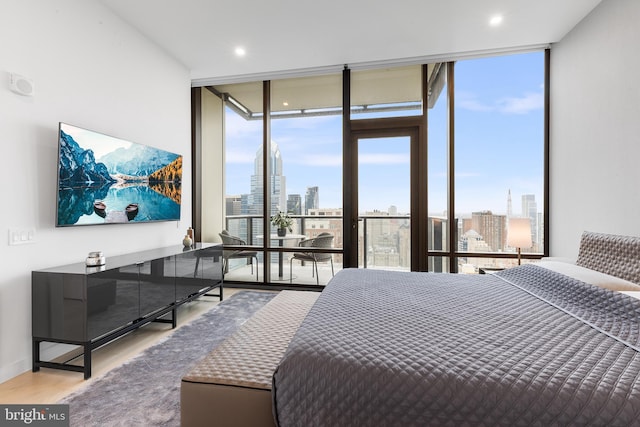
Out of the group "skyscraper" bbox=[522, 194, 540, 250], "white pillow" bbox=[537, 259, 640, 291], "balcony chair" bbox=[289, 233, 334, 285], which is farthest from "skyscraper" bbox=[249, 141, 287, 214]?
"white pillow" bbox=[537, 259, 640, 291]

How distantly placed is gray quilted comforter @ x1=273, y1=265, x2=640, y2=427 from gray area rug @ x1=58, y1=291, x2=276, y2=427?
101 centimetres

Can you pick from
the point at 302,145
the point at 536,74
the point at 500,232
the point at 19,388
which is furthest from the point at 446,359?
the point at 536,74

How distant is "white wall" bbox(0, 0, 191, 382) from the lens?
81.3 inches

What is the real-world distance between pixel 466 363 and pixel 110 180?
300 cm

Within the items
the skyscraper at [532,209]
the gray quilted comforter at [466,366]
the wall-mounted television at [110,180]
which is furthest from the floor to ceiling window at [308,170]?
the gray quilted comforter at [466,366]

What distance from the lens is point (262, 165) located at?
4.45m

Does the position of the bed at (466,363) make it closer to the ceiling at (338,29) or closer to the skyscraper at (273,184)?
the ceiling at (338,29)

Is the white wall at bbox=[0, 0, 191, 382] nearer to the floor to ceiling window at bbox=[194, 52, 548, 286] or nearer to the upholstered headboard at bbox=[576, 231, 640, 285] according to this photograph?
the floor to ceiling window at bbox=[194, 52, 548, 286]

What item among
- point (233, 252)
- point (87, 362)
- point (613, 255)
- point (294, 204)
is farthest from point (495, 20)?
point (87, 362)

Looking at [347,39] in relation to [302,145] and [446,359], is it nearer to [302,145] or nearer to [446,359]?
[302,145]

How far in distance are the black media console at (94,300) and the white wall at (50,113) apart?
5.5 inches

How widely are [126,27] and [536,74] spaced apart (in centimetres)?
457

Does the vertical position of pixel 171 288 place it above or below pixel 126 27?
below

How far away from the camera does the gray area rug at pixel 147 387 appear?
1.66m
